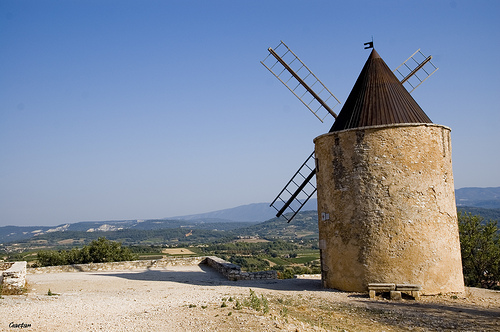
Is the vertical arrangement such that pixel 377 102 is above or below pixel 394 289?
above

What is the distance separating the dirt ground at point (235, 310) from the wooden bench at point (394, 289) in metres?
0.21

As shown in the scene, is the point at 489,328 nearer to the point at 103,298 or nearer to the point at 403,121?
the point at 403,121

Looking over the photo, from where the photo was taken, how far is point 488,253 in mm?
17797

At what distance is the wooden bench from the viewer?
396 inches

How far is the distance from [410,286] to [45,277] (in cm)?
1157

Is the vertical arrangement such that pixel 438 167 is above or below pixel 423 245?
above

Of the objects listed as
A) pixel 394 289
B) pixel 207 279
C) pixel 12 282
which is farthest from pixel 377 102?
pixel 12 282

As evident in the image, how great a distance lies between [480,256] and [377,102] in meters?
10.4

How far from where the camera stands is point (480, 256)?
17.9 meters

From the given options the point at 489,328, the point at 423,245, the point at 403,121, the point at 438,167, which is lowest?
the point at 489,328

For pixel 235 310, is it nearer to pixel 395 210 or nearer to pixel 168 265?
pixel 395 210

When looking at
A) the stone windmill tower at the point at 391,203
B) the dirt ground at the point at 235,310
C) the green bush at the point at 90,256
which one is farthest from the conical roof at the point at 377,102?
the green bush at the point at 90,256

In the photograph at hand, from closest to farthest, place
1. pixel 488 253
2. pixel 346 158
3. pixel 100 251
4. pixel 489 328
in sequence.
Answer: pixel 489 328, pixel 346 158, pixel 488 253, pixel 100 251

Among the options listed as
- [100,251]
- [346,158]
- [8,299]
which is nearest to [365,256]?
[346,158]
